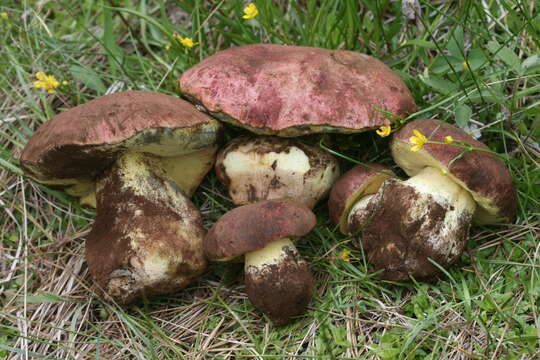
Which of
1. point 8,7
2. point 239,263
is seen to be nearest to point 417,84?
point 239,263

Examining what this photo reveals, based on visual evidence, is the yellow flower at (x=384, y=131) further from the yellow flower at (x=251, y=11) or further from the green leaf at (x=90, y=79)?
the green leaf at (x=90, y=79)

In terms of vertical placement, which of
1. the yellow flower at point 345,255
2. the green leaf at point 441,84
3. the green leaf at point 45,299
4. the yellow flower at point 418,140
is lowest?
the green leaf at point 45,299

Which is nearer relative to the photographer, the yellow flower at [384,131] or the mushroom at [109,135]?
the mushroom at [109,135]

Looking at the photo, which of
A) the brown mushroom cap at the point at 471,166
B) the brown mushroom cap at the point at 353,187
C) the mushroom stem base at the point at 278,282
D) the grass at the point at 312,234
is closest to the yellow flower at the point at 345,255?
the grass at the point at 312,234

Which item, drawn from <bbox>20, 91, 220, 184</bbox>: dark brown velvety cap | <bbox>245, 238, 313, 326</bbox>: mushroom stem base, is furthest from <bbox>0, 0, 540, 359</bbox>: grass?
<bbox>20, 91, 220, 184</bbox>: dark brown velvety cap

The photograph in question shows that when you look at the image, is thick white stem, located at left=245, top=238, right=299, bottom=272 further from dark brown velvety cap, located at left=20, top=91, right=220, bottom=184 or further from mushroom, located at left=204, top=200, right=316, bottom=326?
dark brown velvety cap, located at left=20, top=91, right=220, bottom=184

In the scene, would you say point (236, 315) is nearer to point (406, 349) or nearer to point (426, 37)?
point (406, 349)
